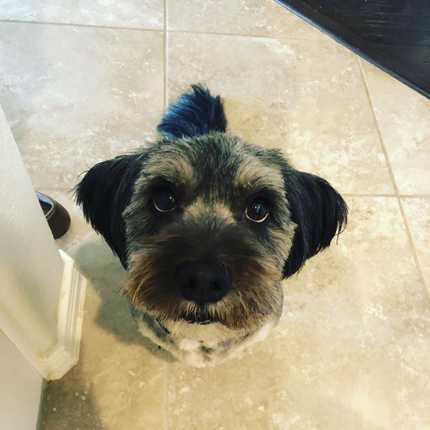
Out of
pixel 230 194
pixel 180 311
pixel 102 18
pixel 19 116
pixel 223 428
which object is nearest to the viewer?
pixel 180 311

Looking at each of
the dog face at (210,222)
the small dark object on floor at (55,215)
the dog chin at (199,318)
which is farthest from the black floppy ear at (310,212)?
the small dark object on floor at (55,215)

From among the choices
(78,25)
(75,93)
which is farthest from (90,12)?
(75,93)

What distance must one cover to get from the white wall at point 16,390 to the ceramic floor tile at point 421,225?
4.41 feet

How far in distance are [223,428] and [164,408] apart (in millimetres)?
183

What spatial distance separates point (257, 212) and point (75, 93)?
1.22 meters

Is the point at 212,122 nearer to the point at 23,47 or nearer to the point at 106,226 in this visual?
the point at 106,226

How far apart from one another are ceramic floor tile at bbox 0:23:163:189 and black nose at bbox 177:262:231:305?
101cm

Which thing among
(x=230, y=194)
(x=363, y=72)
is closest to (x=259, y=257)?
(x=230, y=194)

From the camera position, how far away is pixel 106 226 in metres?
1.14

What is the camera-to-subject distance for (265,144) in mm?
1910

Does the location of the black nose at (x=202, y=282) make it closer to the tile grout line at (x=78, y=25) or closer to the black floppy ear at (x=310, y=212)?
the black floppy ear at (x=310, y=212)

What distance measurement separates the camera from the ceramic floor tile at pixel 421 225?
1.69 metres

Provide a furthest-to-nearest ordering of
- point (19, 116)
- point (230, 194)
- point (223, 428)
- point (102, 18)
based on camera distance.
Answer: point (102, 18) → point (19, 116) → point (223, 428) → point (230, 194)

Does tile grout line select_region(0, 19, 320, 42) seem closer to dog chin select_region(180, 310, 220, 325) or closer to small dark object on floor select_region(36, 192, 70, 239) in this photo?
small dark object on floor select_region(36, 192, 70, 239)
